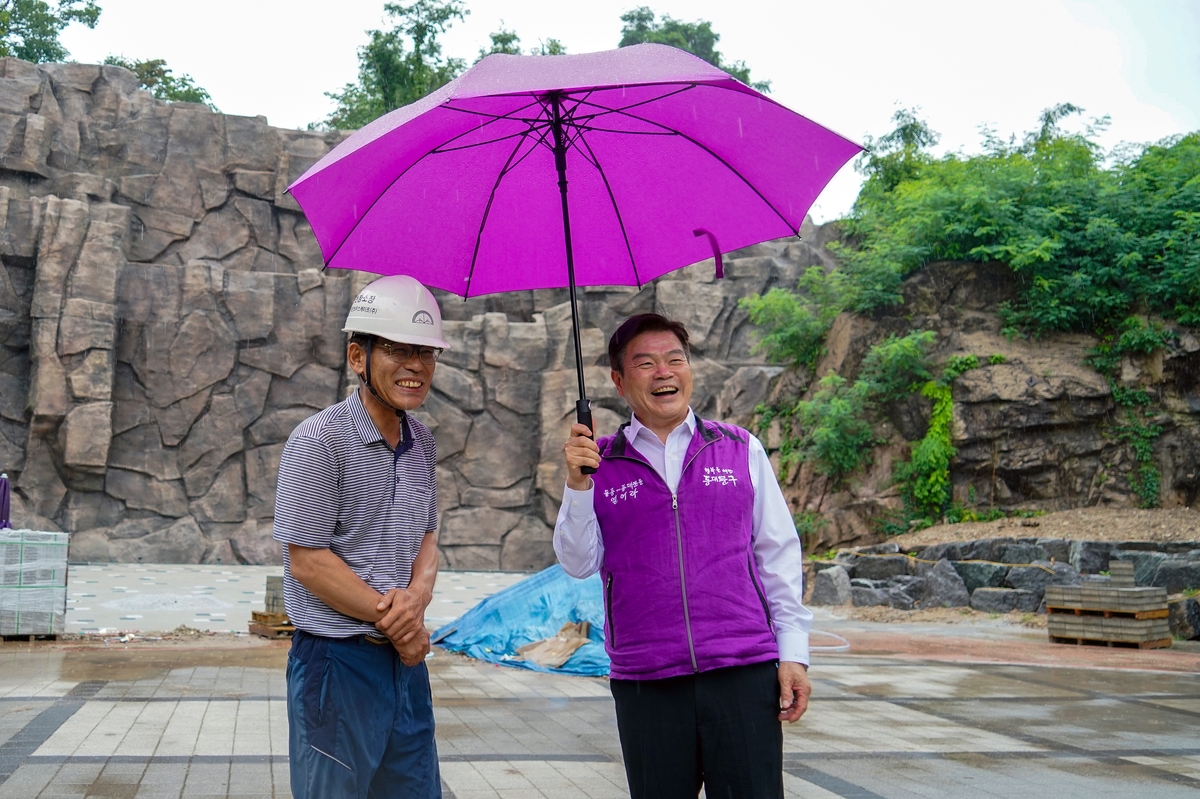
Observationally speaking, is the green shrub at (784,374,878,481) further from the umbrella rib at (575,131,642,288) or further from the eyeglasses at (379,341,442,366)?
the eyeglasses at (379,341,442,366)

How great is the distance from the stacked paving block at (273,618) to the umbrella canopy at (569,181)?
853 cm

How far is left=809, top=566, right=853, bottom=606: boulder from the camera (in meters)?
16.6

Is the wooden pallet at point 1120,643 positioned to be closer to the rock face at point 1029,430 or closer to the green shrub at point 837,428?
the rock face at point 1029,430

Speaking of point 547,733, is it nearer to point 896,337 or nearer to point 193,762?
point 193,762

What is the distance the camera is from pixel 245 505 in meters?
22.8

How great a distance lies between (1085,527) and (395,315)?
58.1 feet

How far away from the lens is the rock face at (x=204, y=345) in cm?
2139

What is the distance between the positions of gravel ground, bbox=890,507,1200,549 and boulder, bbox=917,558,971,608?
1978mm

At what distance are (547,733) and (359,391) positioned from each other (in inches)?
167

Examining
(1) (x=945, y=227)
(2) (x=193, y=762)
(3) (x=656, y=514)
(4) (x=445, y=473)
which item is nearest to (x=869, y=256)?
(1) (x=945, y=227)

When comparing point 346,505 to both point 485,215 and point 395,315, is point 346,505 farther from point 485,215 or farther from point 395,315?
point 485,215

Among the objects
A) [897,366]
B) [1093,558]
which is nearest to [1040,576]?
[1093,558]

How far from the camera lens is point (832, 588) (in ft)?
54.7

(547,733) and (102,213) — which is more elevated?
(102,213)
